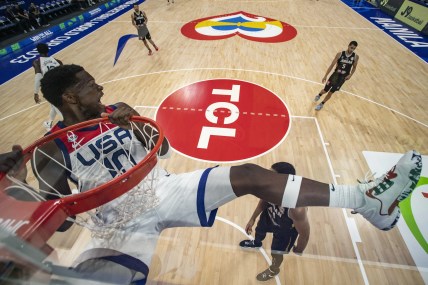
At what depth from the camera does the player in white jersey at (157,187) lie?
183cm

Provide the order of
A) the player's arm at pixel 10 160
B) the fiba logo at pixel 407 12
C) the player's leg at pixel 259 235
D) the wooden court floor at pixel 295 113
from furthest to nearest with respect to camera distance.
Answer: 1. the fiba logo at pixel 407 12
2. the wooden court floor at pixel 295 113
3. the player's leg at pixel 259 235
4. the player's arm at pixel 10 160

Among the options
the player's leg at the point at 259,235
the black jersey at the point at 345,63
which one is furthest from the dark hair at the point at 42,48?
the black jersey at the point at 345,63

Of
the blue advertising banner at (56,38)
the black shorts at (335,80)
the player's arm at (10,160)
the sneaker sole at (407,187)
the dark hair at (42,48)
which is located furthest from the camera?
the blue advertising banner at (56,38)

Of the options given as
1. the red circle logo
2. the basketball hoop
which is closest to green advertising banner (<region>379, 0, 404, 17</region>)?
the red circle logo

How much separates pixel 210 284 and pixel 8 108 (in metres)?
7.05

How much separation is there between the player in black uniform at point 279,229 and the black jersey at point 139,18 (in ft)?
26.4

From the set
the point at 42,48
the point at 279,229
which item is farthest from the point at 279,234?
the point at 42,48

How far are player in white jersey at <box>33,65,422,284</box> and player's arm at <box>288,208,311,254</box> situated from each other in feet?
2.36

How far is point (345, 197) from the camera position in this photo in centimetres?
182

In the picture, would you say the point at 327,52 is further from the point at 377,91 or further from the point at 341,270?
the point at 341,270

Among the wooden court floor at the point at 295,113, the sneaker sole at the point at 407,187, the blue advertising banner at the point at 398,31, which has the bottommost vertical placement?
the blue advertising banner at the point at 398,31

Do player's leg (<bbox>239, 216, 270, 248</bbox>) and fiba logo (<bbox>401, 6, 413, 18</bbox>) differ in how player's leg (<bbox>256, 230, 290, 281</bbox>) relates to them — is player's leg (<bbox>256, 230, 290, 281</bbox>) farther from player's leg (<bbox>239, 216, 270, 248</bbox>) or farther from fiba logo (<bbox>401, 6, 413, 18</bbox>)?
fiba logo (<bbox>401, 6, 413, 18</bbox>)

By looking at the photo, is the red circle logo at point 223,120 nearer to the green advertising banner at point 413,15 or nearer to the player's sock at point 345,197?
the player's sock at point 345,197

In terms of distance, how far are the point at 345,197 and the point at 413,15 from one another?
562 inches
